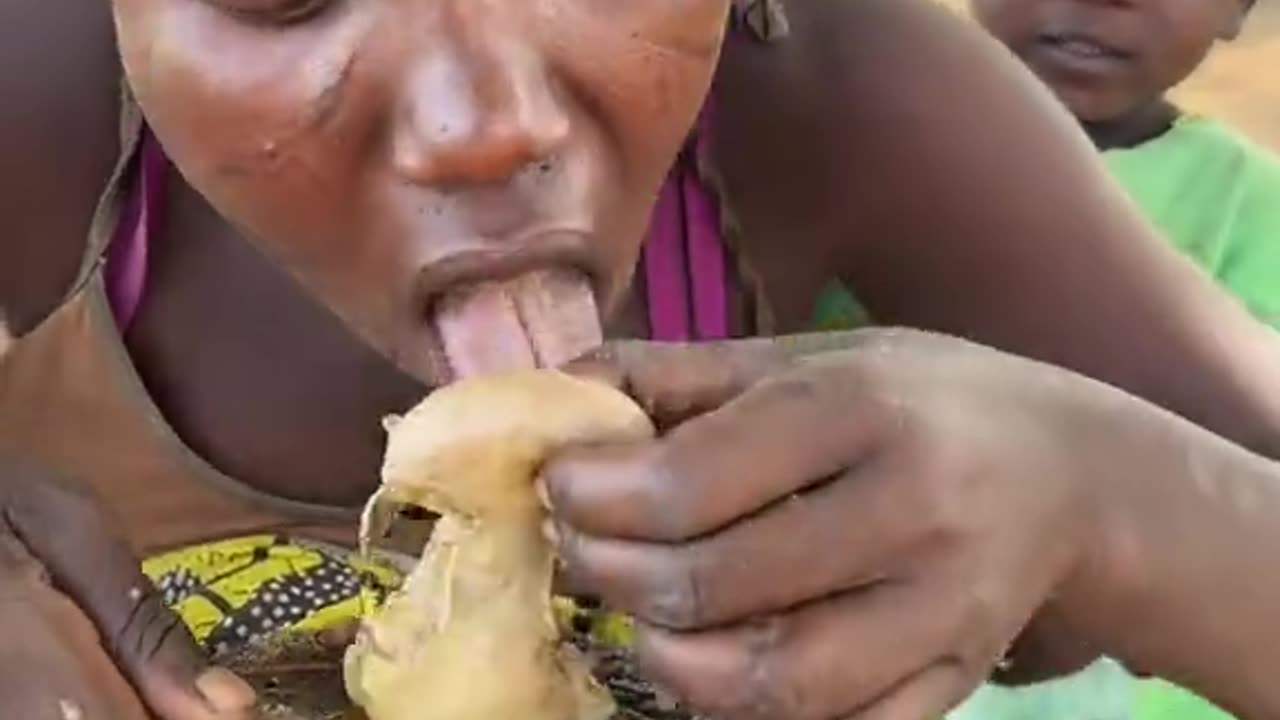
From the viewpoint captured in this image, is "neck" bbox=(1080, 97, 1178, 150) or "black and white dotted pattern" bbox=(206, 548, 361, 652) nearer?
"black and white dotted pattern" bbox=(206, 548, 361, 652)

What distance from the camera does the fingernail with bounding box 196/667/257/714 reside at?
1.95 feet

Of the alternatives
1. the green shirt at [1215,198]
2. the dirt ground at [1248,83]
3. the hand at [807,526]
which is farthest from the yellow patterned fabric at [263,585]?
the dirt ground at [1248,83]

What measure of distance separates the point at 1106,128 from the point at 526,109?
923 millimetres

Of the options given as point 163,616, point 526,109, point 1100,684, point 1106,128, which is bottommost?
point 1100,684

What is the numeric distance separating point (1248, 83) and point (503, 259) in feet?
6.53

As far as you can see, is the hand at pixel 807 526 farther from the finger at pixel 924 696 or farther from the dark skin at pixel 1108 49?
the dark skin at pixel 1108 49

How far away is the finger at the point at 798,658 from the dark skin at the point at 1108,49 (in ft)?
2.93

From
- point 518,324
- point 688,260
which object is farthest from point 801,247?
point 518,324

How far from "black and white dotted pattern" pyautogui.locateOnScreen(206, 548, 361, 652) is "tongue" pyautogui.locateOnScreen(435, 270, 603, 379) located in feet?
0.92

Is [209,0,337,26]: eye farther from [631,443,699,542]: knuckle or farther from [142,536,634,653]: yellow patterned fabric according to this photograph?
[142,536,634,653]: yellow patterned fabric

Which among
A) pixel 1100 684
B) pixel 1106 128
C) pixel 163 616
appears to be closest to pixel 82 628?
pixel 163 616

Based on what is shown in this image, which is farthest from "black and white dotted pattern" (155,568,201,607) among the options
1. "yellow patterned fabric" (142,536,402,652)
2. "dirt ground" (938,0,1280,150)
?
"dirt ground" (938,0,1280,150)

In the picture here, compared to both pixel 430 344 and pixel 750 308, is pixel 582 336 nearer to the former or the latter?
pixel 430 344

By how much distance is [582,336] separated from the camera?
65 centimetres
